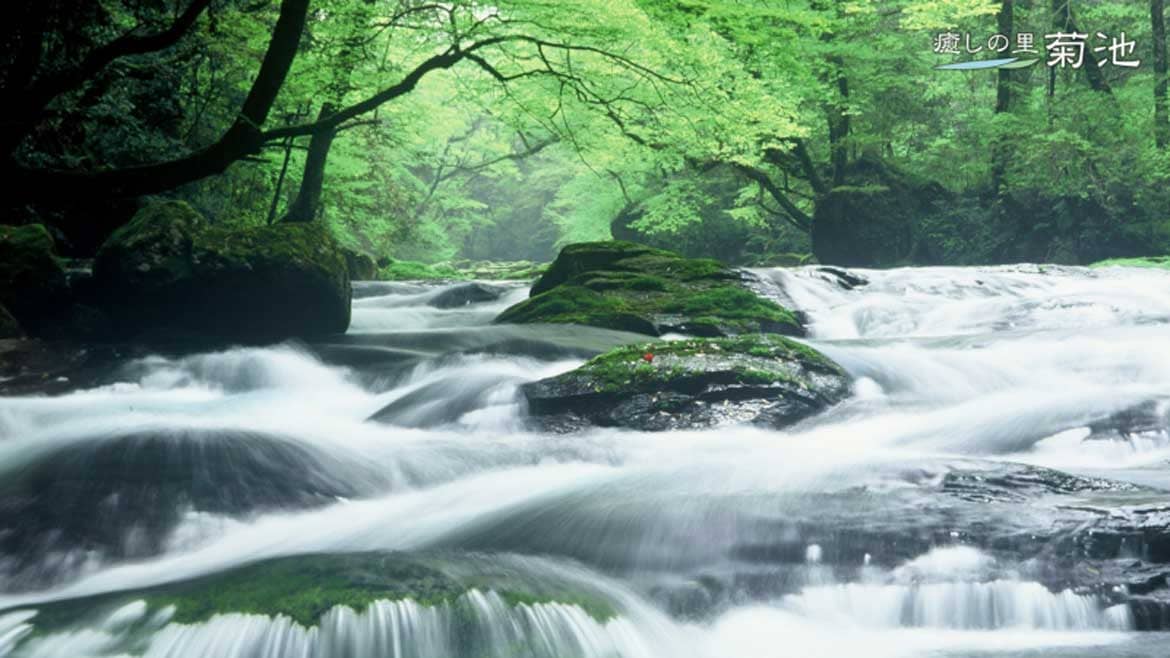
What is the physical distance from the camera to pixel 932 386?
25.8 feet

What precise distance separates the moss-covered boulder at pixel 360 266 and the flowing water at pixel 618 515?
10623 mm

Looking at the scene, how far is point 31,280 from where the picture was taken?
9.27 meters

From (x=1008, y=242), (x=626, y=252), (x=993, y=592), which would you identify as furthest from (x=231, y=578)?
(x=1008, y=242)

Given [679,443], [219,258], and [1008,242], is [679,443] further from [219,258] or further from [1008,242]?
[1008,242]

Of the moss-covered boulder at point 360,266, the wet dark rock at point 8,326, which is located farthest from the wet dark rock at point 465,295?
the wet dark rock at point 8,326

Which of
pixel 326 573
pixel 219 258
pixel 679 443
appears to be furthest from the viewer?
pixel 219 258

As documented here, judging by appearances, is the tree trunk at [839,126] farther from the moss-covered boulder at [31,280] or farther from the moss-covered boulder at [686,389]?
the moss-covered boulder at [31,280]

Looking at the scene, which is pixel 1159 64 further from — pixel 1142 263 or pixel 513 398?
pixel 513 398

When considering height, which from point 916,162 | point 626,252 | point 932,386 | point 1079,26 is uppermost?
point 1079,26

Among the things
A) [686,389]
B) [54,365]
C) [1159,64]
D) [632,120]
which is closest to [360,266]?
[632,120]

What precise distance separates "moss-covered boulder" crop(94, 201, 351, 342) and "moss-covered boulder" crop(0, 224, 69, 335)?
554mm

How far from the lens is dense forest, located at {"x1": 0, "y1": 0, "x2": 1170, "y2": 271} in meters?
8.20

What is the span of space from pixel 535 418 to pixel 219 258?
4.45m

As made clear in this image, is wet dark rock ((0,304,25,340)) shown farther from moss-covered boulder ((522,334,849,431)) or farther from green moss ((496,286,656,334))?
moss-covered boulder ((522,334,849,431))
